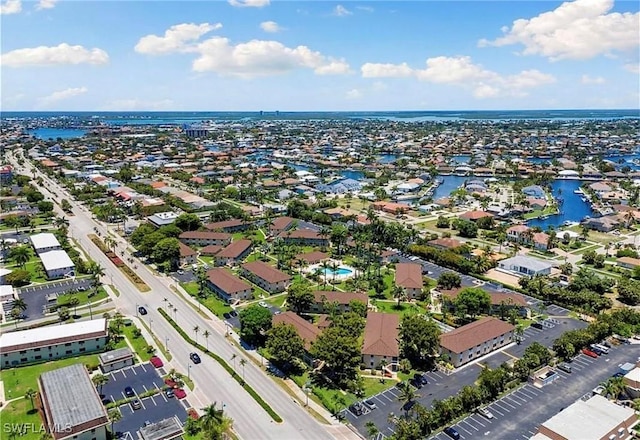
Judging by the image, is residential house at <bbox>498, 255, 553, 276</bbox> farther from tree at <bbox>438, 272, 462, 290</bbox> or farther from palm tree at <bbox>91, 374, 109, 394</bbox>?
palm tree at <bbox>91, 374, 109, 394</bbox>

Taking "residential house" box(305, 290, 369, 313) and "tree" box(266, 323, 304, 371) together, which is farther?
"residential house" box(305, 290, 369, 313)

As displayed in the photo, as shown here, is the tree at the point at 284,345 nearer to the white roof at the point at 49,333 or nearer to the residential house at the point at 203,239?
the white roof at the point at 49,333

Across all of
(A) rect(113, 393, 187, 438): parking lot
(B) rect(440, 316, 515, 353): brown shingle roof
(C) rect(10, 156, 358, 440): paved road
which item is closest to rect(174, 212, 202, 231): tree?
(C) rect(10, 156, 358, 440): paved road

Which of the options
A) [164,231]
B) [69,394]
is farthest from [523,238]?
[69,394]

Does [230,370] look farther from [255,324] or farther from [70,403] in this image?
[70,403]

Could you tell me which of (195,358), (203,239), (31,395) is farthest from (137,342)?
(203,239)

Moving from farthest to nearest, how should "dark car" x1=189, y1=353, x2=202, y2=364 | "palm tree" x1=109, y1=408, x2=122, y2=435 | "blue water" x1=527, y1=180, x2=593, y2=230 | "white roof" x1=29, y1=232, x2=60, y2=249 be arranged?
1. "blue water" x1=527, y1=180, x2=593, y2=230
2. "white roof" x1=29, y1=232, x2=60, y2=249
3. "dark car" x1=189, y1=353, x2=202, y2=364
4. "palm tree" x1=109, y1=408, x2=122, y2=435

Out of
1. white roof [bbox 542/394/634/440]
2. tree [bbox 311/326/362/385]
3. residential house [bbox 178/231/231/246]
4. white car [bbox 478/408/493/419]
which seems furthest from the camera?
residential house [bbox 178/231/231/246]
